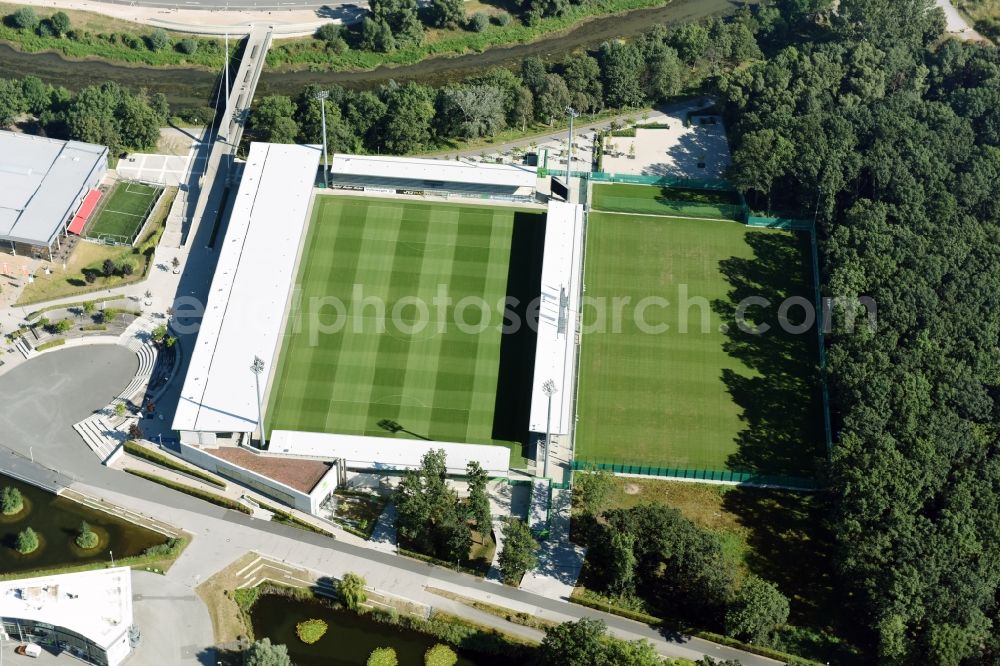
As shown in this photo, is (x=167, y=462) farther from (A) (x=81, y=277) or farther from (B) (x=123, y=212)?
(B) (x=123, y=212)

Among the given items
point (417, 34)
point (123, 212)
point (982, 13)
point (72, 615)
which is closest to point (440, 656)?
point (72, 615)

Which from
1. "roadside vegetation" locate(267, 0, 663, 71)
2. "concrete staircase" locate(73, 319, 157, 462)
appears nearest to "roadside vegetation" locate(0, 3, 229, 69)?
"roadside vegetation" locate(267, 0, 663, 71)

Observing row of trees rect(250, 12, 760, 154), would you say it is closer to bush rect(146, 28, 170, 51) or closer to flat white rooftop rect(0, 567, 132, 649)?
bush rect(146, 28, 170, 51)

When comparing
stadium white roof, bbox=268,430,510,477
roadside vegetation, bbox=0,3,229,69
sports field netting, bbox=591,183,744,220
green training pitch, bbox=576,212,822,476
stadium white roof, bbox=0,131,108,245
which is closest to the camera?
stadium white roof, bbox=268,430,510,477

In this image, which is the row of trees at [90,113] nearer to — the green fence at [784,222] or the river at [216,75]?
the river at [216,75]

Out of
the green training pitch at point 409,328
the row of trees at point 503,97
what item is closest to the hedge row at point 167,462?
the green training pitch at point 409,328

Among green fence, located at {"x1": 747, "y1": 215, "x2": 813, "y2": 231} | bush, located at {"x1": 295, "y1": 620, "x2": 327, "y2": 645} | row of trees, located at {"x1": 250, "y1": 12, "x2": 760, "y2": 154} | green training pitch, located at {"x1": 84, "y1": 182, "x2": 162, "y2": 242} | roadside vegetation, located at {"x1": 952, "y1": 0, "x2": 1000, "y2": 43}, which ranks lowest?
bush, located at {"x1": 295, "y1": 620, "x2": 327, "y2": 645}
